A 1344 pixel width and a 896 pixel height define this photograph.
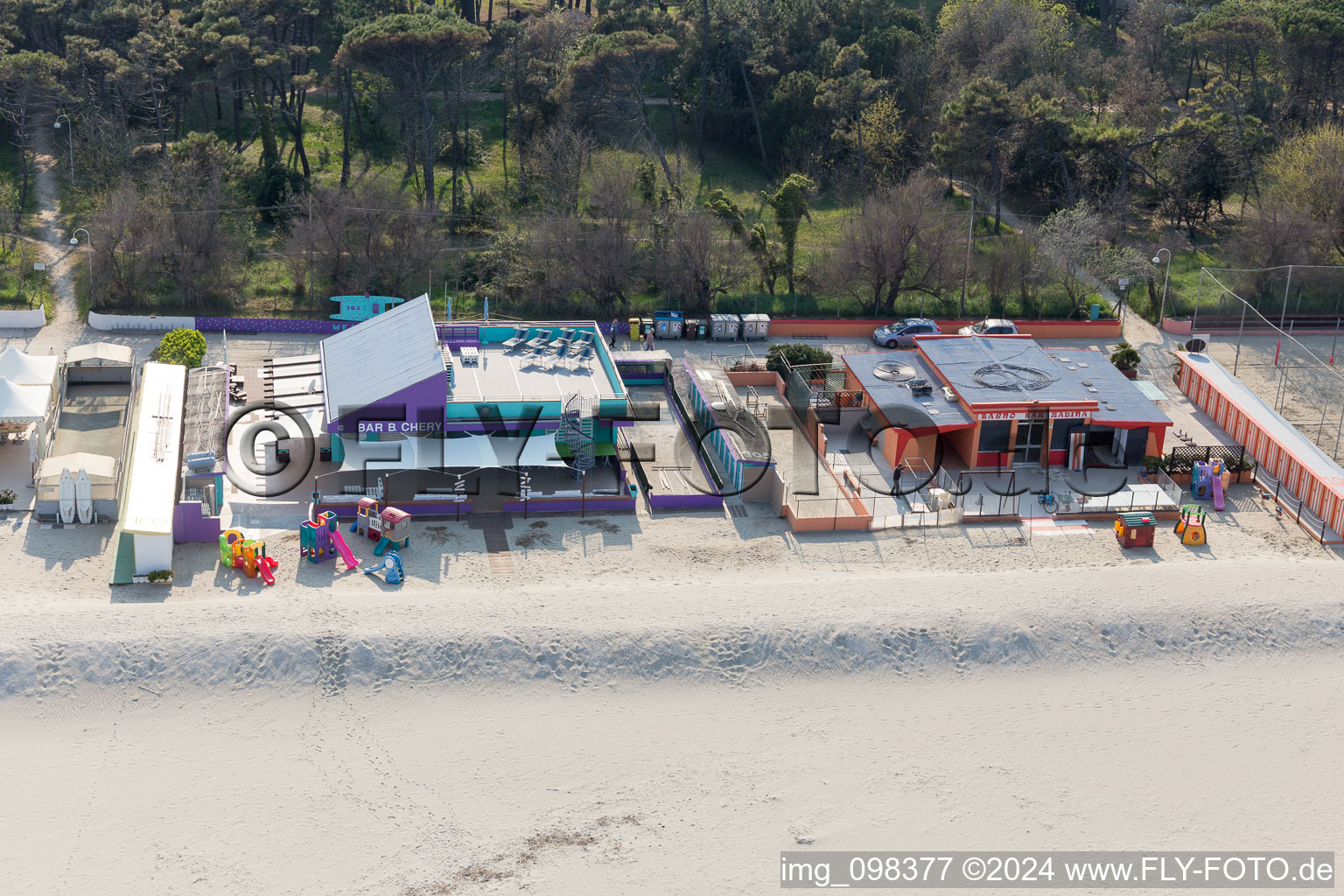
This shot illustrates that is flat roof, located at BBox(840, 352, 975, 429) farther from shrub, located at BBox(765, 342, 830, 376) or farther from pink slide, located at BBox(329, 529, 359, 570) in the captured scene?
pink slide, located at BBox(329, 529, 359, 570)

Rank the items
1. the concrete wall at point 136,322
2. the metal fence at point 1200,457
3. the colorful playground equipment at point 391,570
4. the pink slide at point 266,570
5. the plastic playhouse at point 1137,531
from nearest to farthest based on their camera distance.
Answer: the pink slide at point 266,570 < the colorful playground equipment at point 391,570 < the plastic playhouse at point 1137,531 < the metal fence at point 1200,457 < the concrete wall at point 136,322

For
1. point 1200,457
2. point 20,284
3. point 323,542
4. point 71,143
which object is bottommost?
point 323,542

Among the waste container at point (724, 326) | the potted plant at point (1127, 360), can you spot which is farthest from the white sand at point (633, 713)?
the waste container at point (724, 326)

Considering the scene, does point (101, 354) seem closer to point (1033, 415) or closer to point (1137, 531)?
point (1033, 415)

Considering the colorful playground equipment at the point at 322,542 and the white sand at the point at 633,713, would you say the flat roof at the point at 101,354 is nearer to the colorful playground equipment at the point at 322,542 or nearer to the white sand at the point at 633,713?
the white sand at the point at 633,713

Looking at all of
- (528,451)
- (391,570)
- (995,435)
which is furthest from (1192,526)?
(391,570)

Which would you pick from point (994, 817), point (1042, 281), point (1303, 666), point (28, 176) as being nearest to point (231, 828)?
point (994, 817)
